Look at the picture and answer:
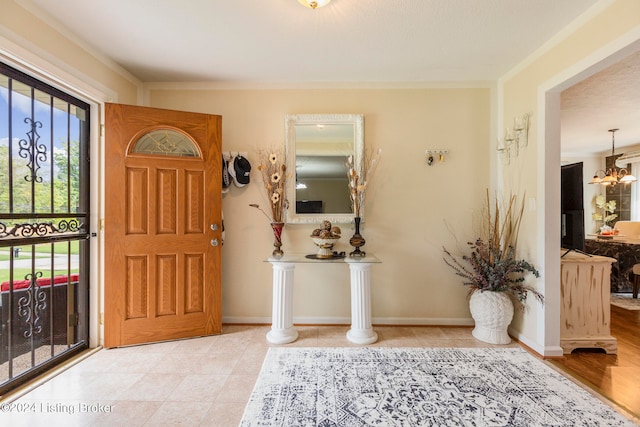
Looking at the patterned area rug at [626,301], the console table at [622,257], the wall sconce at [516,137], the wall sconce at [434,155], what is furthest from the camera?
the console table at [622,257]

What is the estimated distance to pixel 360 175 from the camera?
3051mm

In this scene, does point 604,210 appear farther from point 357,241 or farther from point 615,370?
point 357,241

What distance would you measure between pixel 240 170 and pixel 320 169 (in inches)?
32.8

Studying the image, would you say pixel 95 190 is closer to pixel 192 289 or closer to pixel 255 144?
pixel 192 289

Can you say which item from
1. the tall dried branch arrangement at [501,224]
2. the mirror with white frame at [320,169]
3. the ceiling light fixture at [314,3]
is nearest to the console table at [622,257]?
the tall dried branch arrangement at [501,224]

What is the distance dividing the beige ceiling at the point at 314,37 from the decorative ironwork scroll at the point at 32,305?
1884mm

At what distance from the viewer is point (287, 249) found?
315cm

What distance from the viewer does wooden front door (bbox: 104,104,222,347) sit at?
2.55 metres

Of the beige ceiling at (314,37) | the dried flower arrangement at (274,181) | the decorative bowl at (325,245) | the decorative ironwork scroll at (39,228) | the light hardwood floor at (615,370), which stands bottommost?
the light hardwood floor at (615,370)

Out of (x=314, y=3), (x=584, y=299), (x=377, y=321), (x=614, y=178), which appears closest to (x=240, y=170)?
(x=314, y=3)

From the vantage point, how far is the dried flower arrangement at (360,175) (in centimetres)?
295

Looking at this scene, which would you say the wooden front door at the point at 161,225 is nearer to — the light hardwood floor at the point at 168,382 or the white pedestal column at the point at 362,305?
the light hardwood floor at the point at 168,382

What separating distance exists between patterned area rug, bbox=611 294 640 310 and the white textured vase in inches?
95.8

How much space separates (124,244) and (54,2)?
180 centimetres
